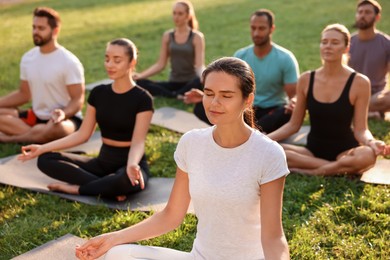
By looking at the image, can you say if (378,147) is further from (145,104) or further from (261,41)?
(261,41)

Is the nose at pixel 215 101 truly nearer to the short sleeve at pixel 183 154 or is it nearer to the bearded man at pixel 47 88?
the short sleeve at pixel 183 154

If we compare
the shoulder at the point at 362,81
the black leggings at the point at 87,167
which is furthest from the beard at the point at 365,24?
A: the black leggings at the point at 87,167

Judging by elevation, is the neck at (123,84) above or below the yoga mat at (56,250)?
above

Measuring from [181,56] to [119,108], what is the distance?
2.98m

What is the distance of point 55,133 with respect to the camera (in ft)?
17.7

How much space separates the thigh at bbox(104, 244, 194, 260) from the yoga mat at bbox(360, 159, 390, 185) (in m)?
2.22

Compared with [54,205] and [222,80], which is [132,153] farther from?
[222,80]

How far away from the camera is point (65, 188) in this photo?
14.4ft

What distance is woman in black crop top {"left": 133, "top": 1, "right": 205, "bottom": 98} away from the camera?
23.4ft

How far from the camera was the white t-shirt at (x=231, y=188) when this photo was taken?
2428mm

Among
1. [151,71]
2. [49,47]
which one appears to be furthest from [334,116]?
[151,71]

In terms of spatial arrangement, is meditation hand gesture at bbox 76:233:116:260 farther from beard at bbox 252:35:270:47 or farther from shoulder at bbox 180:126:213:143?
beard at bbox 252:35:270:47

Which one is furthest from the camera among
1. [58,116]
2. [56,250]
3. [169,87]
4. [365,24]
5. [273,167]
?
[169,87]

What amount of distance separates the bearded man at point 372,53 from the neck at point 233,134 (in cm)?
389
